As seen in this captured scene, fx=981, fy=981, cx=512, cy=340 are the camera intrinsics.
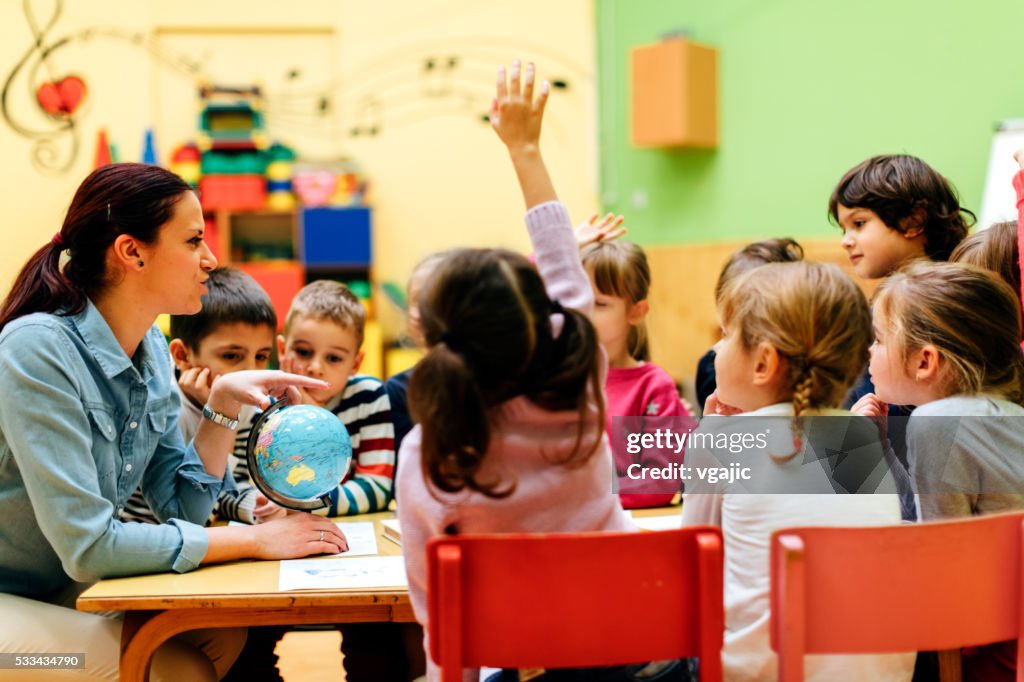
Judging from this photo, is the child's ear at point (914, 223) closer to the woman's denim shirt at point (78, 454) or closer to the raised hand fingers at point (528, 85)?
the raised hand fingers at point (528, 85)

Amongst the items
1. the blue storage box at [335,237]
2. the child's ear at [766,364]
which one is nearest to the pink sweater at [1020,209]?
the child's ear at [766,364]

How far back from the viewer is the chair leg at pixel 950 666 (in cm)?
184

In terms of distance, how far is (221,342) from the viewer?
2.49 meters

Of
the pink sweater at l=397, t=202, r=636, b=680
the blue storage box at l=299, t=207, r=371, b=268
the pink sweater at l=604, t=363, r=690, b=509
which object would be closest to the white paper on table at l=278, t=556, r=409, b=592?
the pink sweater at l=397, t=202, r=636, b=680

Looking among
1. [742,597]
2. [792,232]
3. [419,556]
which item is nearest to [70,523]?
[419,556]

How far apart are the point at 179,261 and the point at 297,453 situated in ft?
Result: 1.65

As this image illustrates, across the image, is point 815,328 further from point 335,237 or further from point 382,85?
point 382,85

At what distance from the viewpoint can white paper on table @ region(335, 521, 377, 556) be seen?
199 centimetres

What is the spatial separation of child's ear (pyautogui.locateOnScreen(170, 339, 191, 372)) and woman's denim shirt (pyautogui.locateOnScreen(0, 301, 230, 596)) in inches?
14.2

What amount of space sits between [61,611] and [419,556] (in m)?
0.81

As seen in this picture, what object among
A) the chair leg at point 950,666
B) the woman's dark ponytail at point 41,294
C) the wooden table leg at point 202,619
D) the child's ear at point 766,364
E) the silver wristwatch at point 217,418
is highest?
the woman's dark ponytail at point 41,294

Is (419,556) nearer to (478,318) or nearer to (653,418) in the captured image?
(478,318)

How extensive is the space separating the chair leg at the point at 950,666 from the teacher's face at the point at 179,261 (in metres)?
1.67

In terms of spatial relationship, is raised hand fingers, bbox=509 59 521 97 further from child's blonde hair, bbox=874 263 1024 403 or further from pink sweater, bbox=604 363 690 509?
pink sweater, bbox=604 363 690 509
